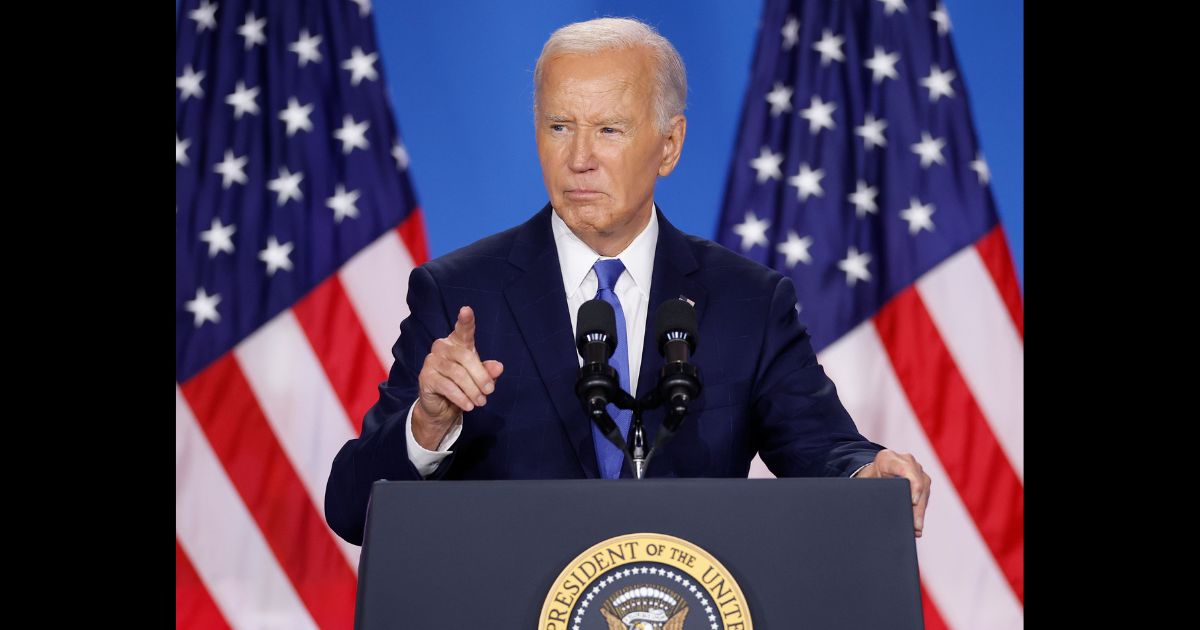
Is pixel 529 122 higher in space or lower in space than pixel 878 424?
higher

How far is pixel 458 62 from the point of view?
13.1 feet

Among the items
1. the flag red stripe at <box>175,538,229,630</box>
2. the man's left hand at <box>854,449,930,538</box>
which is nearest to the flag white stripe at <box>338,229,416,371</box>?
the flag red stripe at <box>175,538,229,630</box>

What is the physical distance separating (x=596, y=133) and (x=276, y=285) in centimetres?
193

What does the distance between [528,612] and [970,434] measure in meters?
2.66

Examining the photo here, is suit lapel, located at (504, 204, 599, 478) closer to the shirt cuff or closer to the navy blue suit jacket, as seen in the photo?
the navy blue suit jacket

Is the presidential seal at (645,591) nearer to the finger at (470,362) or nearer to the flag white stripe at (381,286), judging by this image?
the finger at (470,362)

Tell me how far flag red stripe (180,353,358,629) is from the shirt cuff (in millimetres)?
2061

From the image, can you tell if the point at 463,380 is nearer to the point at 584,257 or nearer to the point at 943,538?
the point at 584,257

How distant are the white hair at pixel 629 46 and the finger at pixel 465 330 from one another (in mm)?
799

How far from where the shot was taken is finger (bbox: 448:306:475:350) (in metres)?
1.62

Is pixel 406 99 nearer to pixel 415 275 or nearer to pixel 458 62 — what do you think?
pixel 458 62

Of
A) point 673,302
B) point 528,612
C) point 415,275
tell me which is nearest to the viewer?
point 528,612

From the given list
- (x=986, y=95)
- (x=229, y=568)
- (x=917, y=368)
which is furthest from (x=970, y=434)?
(x=229, y=568)

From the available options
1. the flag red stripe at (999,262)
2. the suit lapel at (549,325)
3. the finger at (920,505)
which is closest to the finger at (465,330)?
the suit lapel at (549,325)
